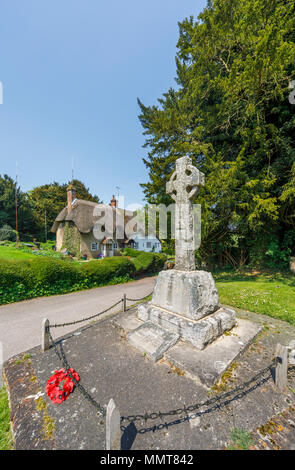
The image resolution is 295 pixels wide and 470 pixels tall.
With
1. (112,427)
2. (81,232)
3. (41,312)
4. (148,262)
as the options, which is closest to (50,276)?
(41,312)

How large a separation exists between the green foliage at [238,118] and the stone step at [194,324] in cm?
592

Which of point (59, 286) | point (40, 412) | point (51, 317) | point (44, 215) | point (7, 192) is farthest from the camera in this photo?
point (44, 215)

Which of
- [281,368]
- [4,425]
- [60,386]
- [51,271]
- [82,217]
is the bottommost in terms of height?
[4,425]

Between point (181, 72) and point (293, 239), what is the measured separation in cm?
1223

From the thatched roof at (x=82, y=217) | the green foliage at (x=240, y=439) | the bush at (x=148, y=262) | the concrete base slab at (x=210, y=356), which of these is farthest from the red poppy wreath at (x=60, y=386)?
the thatched roof at (x=82, y=217)

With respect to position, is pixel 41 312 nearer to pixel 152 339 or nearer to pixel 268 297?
pixel 152 339

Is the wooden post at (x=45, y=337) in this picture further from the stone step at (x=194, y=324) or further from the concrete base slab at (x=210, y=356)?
the concrete base slab at (x=210, y=356)

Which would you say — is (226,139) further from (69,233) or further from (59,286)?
(69,233)

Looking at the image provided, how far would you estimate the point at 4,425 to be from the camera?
2547 millimetres

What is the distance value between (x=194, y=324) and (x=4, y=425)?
A: 3.48 metres

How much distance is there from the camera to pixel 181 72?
10336 millimetres

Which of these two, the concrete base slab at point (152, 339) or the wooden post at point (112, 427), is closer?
the wooden post at point (112, 427)

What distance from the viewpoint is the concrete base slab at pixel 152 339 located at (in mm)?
3586
